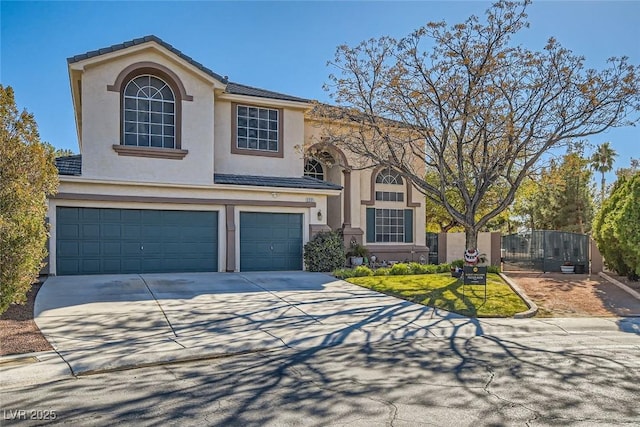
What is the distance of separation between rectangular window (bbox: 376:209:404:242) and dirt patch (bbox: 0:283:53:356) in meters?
16.0

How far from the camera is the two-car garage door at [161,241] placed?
16734mm

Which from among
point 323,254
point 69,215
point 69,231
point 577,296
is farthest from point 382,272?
point 69,215

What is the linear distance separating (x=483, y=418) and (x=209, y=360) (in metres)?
4.24

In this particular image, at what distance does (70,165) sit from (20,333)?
951cm

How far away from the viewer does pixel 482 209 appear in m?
29.7

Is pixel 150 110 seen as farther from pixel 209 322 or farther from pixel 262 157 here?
pixel 209 322

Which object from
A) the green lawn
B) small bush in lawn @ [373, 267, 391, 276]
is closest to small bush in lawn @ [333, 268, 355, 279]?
the green lawn

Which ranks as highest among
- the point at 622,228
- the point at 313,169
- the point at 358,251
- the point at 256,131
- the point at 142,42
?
the point at 142,42

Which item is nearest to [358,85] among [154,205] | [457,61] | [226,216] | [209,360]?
[457,61]

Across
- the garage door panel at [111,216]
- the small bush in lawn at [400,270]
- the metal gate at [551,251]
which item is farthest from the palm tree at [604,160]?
the garage door panel at [111,216]

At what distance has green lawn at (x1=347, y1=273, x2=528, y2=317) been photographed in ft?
42.8

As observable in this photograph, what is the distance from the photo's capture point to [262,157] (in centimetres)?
2058

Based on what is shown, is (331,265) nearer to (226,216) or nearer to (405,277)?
(405,277)

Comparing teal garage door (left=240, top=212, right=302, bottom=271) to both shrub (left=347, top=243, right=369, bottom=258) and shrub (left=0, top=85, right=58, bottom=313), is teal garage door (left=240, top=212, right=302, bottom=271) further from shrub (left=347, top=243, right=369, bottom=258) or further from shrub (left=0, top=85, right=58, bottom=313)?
shrub (left=0, top=85, right=58, bottom=313)
